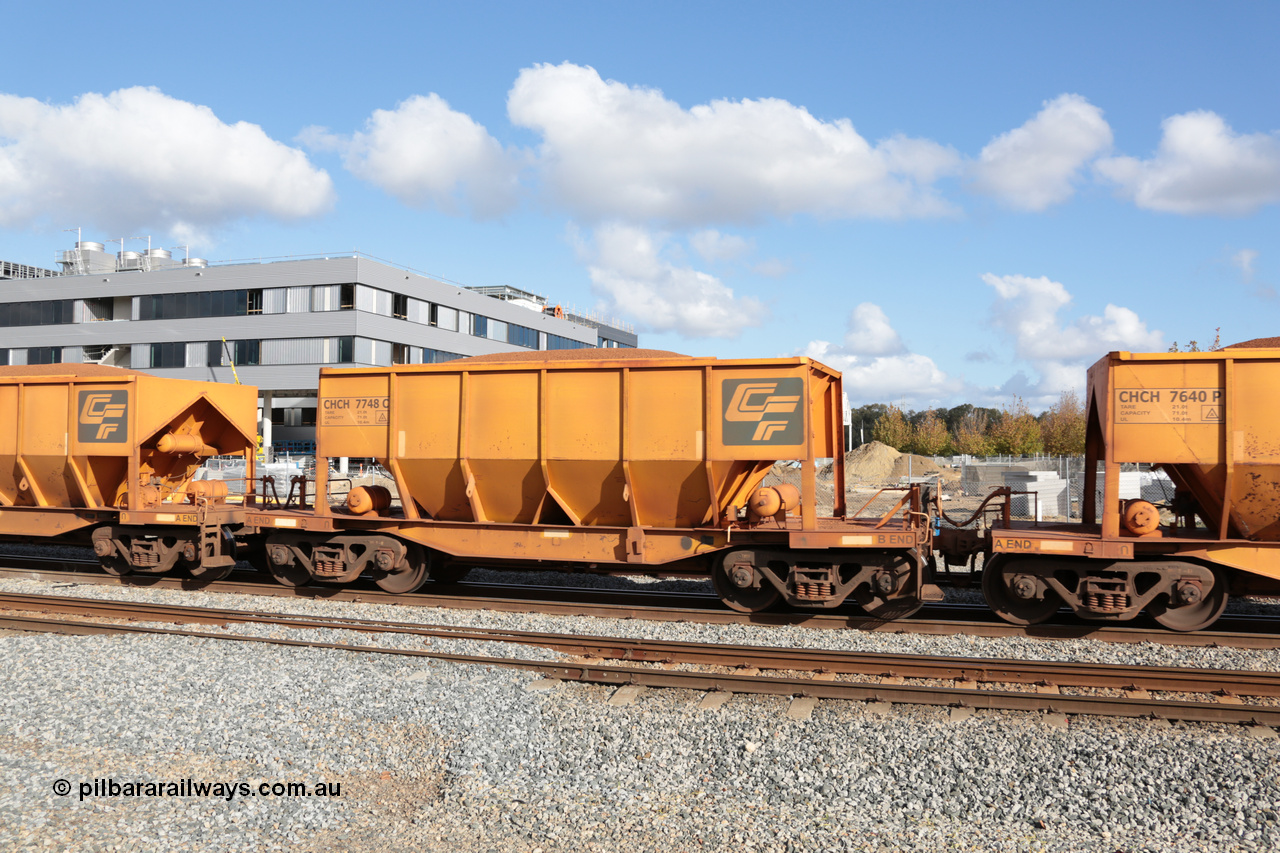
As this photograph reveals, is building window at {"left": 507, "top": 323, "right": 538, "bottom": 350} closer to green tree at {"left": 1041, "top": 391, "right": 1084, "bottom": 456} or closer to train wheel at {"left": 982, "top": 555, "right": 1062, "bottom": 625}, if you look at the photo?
green tree at {"left": 1041, "top": 391, "right": 1084, "bottom": 456}

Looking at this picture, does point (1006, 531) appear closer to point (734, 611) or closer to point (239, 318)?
point (734, 611)

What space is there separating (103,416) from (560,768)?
11457mm

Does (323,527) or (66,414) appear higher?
(66,414)

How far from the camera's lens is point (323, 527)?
12.0 meters

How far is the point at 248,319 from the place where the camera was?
170 feet

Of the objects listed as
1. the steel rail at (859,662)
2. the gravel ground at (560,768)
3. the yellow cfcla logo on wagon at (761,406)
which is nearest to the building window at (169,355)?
the steel rail at (859,662)

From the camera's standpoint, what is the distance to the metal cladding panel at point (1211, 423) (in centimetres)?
919

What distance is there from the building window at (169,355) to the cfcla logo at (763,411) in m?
52.3

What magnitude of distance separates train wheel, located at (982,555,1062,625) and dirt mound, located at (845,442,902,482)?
4256 cm

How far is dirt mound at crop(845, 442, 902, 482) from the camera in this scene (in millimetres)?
52656

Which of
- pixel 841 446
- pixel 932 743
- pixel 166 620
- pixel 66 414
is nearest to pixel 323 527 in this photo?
pixel 166 620

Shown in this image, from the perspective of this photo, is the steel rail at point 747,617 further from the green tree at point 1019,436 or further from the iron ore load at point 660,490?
the green tree at point 1019,436

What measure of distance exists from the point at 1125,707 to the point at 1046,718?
0.73 m

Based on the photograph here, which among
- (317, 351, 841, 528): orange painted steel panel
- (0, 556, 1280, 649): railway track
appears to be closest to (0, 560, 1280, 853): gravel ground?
(0, 556, 1280, 649): railway track
